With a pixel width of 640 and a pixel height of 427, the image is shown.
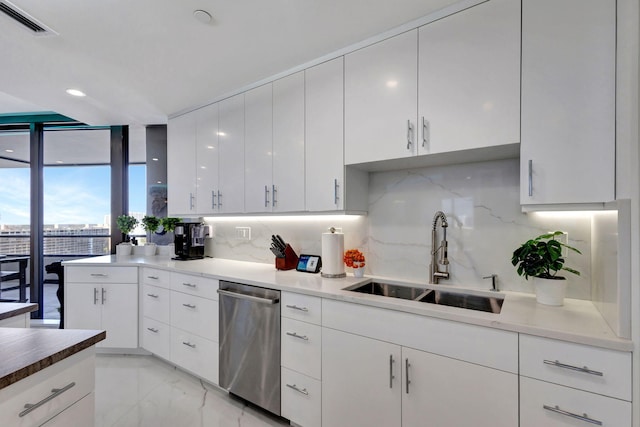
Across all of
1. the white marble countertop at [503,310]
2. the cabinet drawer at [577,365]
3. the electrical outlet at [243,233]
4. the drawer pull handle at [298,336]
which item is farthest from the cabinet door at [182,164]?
the cabinet drawer at [577,365]

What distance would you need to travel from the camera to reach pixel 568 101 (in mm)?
1390

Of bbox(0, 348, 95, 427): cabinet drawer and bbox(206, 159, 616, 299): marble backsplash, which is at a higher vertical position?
bbox(206, 159, 616, 299): marble backsplash

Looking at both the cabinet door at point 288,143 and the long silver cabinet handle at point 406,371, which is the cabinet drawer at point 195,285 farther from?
the long silver cabinet handle at point 406,371

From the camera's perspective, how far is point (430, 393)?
1.49 meters

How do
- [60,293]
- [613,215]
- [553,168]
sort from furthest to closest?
1. [60,293]
2. [553,168]
3. [613,215]

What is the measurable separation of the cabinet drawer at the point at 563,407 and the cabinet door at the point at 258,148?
195 centimetres

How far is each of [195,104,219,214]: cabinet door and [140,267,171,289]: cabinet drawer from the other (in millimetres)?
663

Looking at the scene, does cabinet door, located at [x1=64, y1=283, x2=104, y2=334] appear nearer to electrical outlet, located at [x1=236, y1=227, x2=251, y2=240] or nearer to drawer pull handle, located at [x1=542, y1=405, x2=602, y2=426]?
electrical outlet, located at [x1=236, y1=227, x2=251, y2=240]

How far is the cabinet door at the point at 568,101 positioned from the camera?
1314 mm

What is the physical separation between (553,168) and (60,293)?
4.52 m

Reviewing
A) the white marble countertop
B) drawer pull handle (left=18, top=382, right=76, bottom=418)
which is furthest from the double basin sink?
drawer pull handle (left=18, top=382, right=76, bottom=418)

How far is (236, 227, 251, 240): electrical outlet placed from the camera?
314cm

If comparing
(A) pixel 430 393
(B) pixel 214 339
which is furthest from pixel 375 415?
(B) pixel 214 339

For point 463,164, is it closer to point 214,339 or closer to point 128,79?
point 214,339
